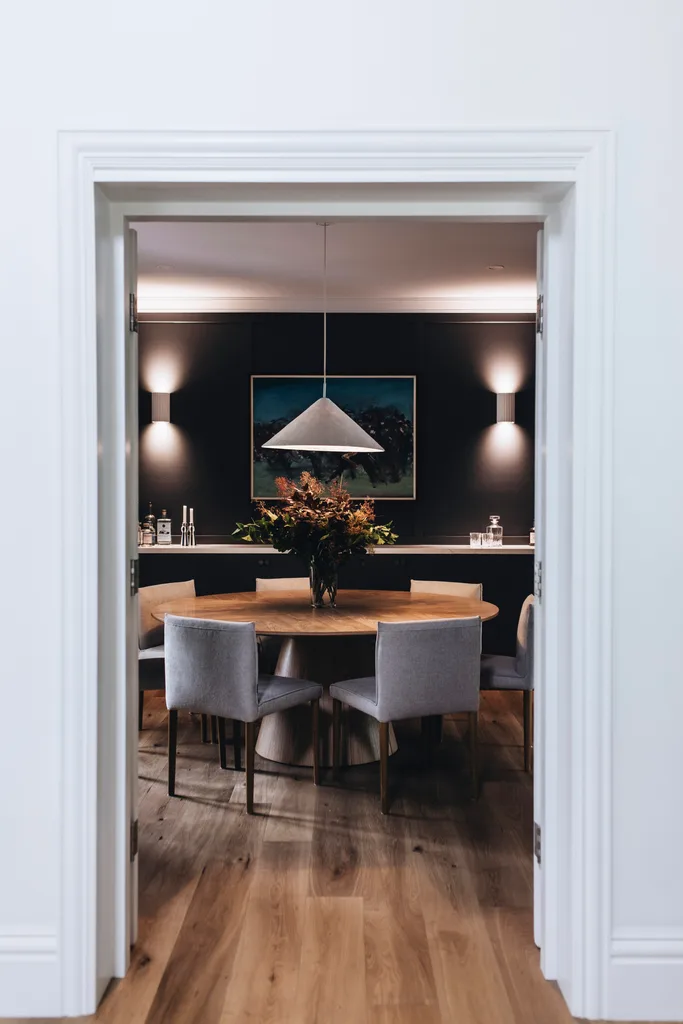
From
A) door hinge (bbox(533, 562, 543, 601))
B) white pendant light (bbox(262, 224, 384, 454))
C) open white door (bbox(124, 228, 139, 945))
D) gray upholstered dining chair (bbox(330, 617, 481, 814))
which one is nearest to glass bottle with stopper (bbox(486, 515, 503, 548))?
white pendant light (bbox(262, 224, 384, 454))

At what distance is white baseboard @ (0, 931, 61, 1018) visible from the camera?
226cm

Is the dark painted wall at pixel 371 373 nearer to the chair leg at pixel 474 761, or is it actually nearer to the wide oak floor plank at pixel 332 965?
the chair leg at pixel 474 761

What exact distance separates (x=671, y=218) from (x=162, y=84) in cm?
130

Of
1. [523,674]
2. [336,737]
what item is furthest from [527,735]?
[336,737]

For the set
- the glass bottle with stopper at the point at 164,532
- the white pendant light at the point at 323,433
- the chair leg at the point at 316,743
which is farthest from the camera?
the glass bottle with stopper at the point at 164,532

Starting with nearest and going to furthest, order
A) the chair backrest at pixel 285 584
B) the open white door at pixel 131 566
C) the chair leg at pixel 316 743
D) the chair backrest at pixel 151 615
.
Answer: the open white door at pixel 131 566, the chair leg at pixel 316 743, the chair backrest at pixel 151 615, the chair backrest at pixel 285 584

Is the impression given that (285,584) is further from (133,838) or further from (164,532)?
(133,838)

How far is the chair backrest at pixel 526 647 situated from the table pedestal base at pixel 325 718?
0.75 meters

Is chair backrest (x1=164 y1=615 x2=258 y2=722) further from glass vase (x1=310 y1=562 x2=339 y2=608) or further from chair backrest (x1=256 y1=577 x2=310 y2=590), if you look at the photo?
chair backrest (x1=256 y1=577 x2=310 y2=590)

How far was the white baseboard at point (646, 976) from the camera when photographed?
88.7 inches

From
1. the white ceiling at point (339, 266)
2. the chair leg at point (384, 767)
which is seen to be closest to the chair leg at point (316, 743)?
the chair leg at point (384, 767)

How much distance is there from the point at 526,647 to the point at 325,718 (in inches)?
41.3

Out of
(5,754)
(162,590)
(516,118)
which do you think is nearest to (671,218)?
(516,118)

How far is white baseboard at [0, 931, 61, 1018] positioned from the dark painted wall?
15.2 feet
